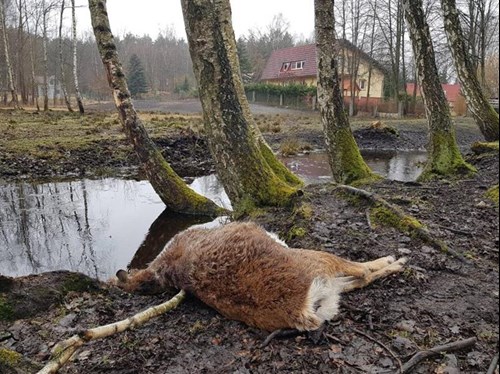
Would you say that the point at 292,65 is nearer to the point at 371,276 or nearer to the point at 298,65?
the point at 298,65

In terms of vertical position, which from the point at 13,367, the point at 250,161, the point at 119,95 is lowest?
the point at 13,367

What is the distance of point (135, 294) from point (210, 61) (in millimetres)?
3061

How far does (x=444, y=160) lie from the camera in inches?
292

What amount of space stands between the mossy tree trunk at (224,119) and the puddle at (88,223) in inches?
86.4

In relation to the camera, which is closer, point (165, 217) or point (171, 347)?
point (171, 347)

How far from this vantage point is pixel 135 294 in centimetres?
418

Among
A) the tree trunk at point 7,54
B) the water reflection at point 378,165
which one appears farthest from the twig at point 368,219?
the tree trunk at point 7,54

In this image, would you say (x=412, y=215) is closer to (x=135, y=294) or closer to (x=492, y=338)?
(x=492, y=338)

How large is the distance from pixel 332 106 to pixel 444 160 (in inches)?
87.1

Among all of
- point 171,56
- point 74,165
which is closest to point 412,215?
point 74,165

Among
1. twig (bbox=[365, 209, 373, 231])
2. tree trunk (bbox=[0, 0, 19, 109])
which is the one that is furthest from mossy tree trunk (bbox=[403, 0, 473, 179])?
tree trunk (bbox=[0, 0, 19, 109])

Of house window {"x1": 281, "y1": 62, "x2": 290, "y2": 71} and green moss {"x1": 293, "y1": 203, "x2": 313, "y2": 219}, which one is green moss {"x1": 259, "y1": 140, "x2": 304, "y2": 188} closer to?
green moss {"x1": 293, "y1": 203, "x2": 313, "y2": 219}

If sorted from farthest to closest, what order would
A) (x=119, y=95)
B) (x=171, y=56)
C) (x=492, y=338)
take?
(x=171, y=56), (x=119, y=95), (x=492, y=338)

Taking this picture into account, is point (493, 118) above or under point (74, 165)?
above
